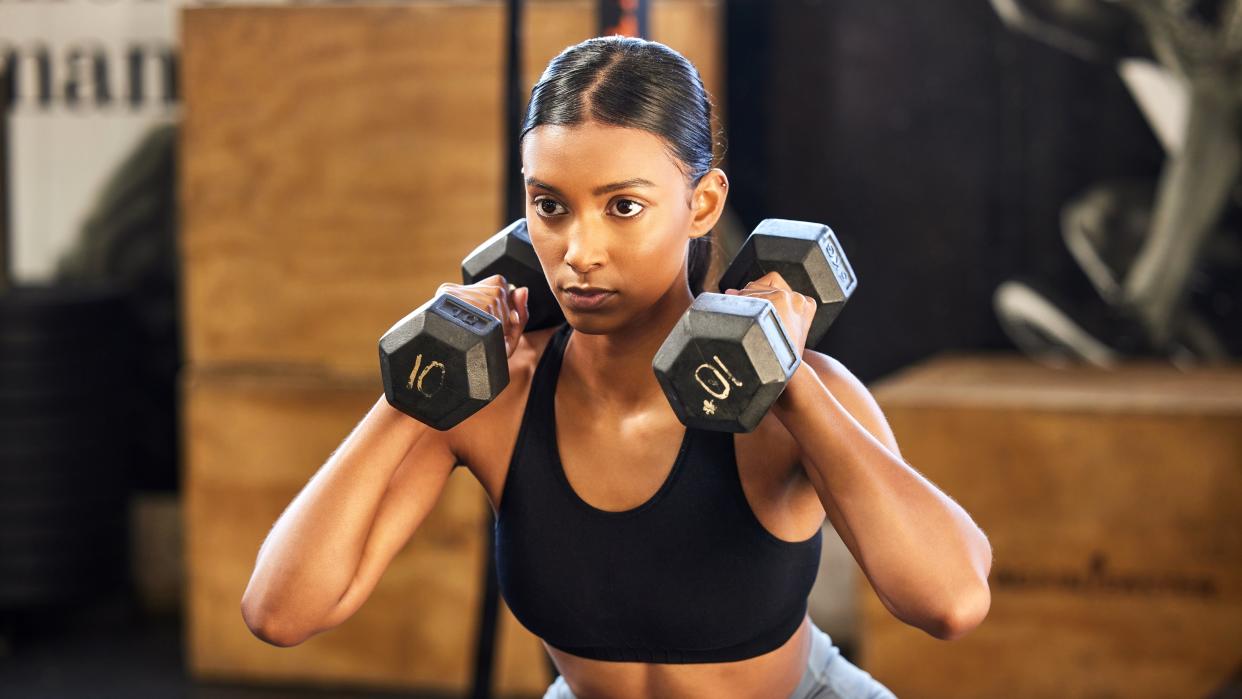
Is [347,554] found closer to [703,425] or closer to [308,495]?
[308,495]

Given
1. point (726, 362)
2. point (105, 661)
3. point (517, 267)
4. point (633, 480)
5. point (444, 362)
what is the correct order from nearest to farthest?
point (726, 362) < point (444, 362) < point (633, 480) < point (517, 267) < point (105, 661)

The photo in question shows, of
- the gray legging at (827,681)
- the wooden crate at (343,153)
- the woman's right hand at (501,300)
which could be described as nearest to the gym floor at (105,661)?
the wooden crate at (343,153)

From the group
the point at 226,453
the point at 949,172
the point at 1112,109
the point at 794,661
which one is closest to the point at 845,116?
the point at 949,172

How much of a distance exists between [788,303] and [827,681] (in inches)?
16.4

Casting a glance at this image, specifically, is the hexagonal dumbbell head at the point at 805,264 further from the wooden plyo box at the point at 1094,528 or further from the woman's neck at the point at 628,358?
the wooden plyo box at the point at 1094,528

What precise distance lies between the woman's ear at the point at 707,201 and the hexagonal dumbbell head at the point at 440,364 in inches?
8.2

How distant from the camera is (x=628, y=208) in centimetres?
124

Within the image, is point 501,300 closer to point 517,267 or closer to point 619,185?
point 517,267

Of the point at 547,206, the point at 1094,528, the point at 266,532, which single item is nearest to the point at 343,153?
the point at 266,532

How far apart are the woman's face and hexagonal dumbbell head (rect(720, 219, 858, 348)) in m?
0.09

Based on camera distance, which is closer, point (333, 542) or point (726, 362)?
point (726, 362)

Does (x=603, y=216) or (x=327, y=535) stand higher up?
(x=603, y=216)

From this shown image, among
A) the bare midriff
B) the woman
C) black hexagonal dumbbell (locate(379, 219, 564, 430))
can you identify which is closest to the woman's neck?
the woman

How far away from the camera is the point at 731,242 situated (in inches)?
135
